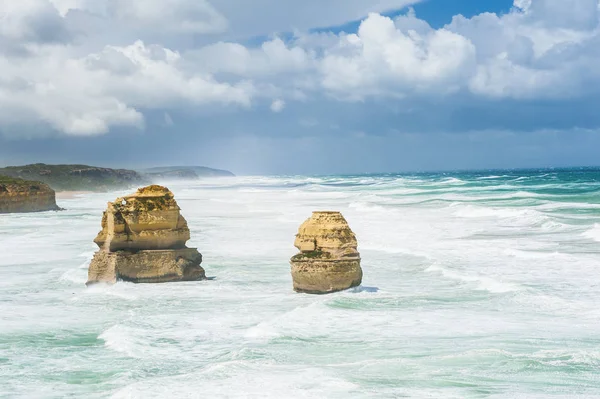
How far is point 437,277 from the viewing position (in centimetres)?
1936

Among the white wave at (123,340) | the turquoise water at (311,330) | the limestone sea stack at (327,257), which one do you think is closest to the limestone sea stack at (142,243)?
the turquoise water at (311,330)

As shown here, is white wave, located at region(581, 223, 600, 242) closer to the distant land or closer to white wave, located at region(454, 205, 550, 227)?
white wave, located at region(454, 205, 550, 227)

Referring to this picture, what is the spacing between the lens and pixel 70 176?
115 metres

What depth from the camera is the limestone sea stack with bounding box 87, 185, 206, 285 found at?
17.7 m

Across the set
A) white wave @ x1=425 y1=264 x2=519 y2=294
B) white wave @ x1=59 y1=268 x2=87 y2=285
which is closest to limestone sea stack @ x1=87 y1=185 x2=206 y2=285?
white wave @ x1=59 y1=268 x2=87 y2=285

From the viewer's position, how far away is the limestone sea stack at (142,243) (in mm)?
17672

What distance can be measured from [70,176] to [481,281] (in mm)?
103281

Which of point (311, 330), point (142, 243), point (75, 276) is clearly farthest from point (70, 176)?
point (311, 330)

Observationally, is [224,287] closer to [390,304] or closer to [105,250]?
[105,250]

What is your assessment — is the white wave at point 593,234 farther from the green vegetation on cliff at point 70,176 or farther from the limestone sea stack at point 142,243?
the green vegetation on cliff at point 70,176

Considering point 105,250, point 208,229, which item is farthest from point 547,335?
point 208,229

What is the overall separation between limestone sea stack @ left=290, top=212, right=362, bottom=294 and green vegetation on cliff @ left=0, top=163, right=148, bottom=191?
9166cm

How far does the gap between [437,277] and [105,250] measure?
26.0ft

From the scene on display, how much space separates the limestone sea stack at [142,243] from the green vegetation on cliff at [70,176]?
8834cm
